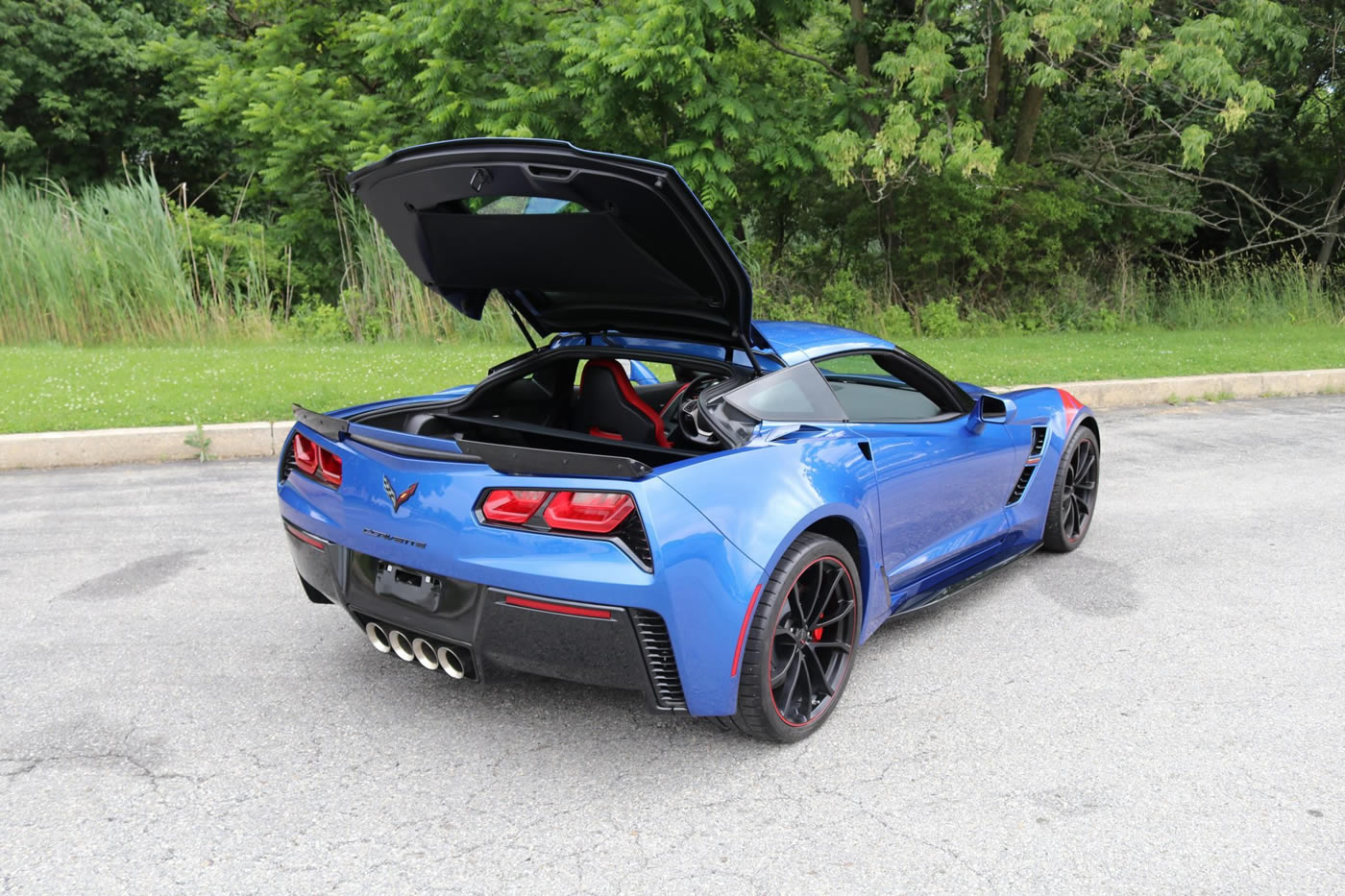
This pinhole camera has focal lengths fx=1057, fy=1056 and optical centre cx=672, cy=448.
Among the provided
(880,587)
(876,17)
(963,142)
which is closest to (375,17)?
(876,17)

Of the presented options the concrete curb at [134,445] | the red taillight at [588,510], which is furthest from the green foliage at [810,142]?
the red taillight at [588,510]

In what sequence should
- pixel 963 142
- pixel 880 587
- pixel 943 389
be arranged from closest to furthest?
pixel 880 587, pixel 943 389, pixel 963 142

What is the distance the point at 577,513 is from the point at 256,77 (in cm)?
1670

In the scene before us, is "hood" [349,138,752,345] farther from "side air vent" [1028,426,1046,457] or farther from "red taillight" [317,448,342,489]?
"side air vent" [1028,426,1046,457]

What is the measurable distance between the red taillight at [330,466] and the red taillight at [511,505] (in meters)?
0.65

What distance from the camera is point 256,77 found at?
16984 mm

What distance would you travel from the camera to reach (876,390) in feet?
15.1

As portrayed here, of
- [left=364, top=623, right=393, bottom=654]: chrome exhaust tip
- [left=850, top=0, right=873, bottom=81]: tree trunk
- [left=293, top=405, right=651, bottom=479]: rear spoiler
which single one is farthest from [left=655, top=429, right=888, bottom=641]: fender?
[left=850, top=0, right=873, bottom=81]: tree trunk

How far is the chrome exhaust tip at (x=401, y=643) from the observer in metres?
3.14

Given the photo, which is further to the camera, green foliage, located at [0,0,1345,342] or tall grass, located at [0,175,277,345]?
green foliage, located at [0,0,1345,342]

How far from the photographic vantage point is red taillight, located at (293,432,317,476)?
11.4 ft

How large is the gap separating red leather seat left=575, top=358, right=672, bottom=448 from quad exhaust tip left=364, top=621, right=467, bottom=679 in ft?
3.55

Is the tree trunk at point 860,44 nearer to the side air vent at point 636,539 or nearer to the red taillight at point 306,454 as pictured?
the red taillight at point 306,454

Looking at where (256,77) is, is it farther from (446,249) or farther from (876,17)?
(446,249)
